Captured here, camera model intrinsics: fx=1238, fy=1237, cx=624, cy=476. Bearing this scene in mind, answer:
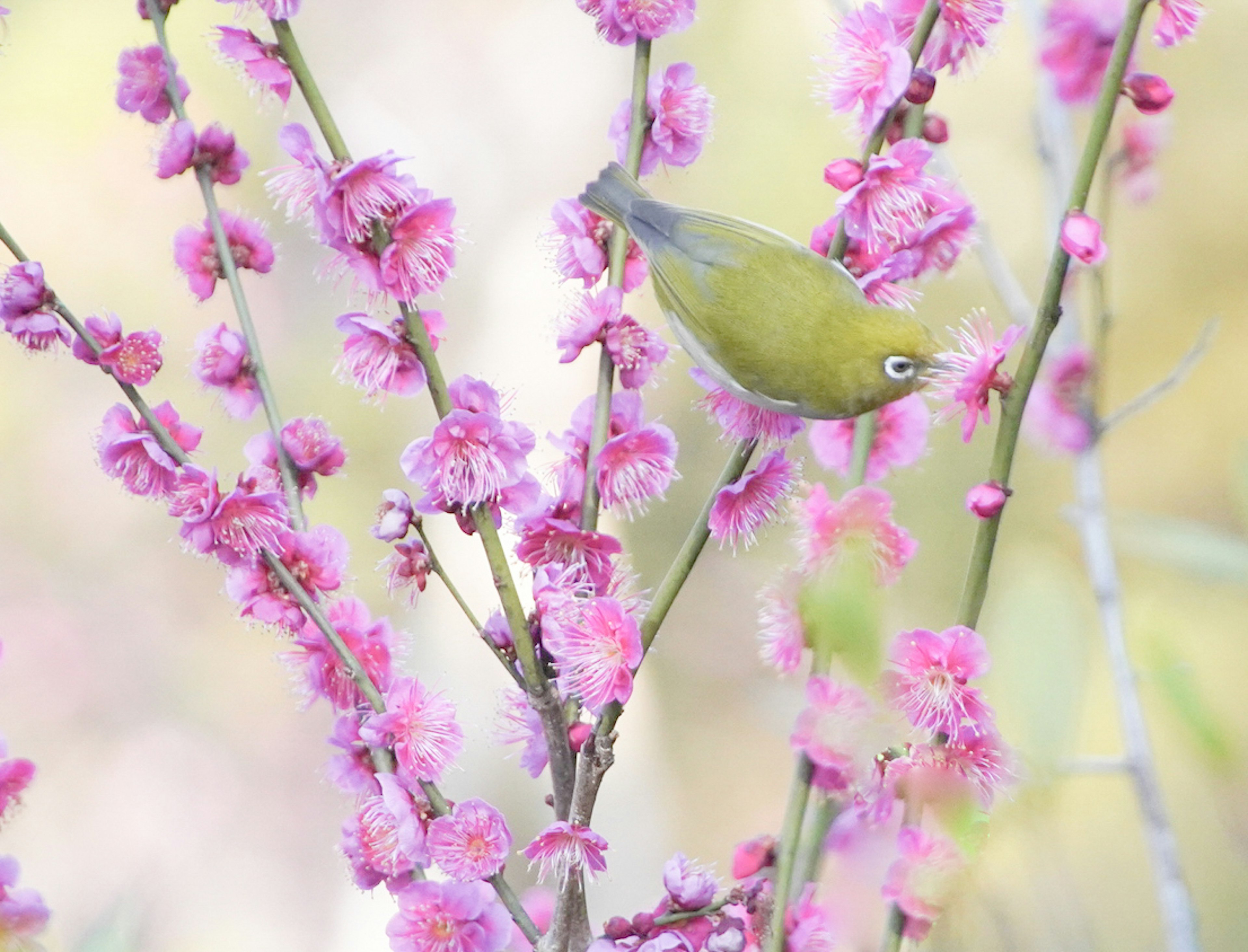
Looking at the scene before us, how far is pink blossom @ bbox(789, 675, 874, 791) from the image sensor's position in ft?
1.18

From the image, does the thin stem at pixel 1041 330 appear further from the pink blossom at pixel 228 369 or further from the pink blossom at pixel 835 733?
the pink blossom at pixel 228 369

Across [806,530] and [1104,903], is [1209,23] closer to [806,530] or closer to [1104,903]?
[1104,903]

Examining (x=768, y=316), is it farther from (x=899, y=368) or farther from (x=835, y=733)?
(x=835, y=733)

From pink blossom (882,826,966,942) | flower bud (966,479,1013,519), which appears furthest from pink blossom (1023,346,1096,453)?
pink blossom (882,826,966,942)

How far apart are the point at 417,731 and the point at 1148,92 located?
411 millimetres

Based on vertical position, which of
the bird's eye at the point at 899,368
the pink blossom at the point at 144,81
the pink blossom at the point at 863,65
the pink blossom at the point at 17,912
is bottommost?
the pink blossom at the point at 17,912

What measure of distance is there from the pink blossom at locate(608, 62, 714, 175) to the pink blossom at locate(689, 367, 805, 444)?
126 mm

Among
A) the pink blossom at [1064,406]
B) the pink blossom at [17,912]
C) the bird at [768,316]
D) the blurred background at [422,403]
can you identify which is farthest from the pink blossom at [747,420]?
the blurred background at [422,403]

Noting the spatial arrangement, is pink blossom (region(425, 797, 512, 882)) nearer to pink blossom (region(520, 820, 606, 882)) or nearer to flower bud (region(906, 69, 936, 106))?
pink blossom (region(520, 820, 606, 882))

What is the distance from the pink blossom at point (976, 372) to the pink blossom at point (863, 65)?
0.35 ft

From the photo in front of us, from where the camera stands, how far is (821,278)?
791mm

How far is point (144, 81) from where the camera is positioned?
1.95ft

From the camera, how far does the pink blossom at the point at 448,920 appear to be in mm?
529

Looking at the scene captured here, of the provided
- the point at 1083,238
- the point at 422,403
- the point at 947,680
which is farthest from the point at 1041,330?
the point at 422,403
